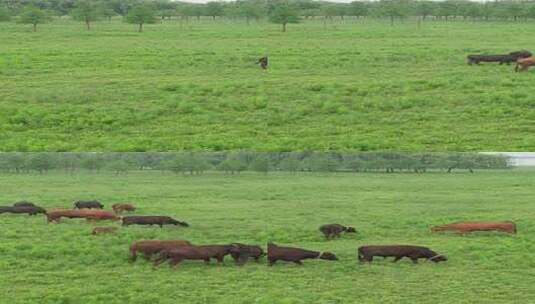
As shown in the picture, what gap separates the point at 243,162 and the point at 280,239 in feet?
35.0

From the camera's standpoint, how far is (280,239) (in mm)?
16141

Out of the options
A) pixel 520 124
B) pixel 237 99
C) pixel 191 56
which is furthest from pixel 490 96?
pixel 191 56

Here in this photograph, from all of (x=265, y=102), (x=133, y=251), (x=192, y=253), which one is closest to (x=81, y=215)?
(x=133, y=251)

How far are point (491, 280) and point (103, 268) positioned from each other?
18.2ft

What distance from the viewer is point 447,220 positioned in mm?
18047

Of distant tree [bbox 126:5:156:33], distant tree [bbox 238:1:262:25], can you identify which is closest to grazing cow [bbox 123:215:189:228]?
distant tree [bbox 126:5:156:33]

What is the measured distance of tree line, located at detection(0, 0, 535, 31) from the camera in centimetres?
6425

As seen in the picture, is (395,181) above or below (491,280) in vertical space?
below

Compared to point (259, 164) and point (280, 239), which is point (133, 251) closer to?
point (280, 239)

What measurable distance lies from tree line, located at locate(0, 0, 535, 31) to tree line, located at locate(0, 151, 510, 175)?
33180 mm

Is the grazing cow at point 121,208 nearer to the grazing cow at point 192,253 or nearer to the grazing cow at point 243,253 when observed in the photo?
the grazing cow at point 192,253

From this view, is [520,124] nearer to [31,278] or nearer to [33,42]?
[31,278]

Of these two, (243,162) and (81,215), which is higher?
(81,215)

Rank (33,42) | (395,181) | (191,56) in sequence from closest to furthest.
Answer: (395,181)
(191,56)
(33,42)
